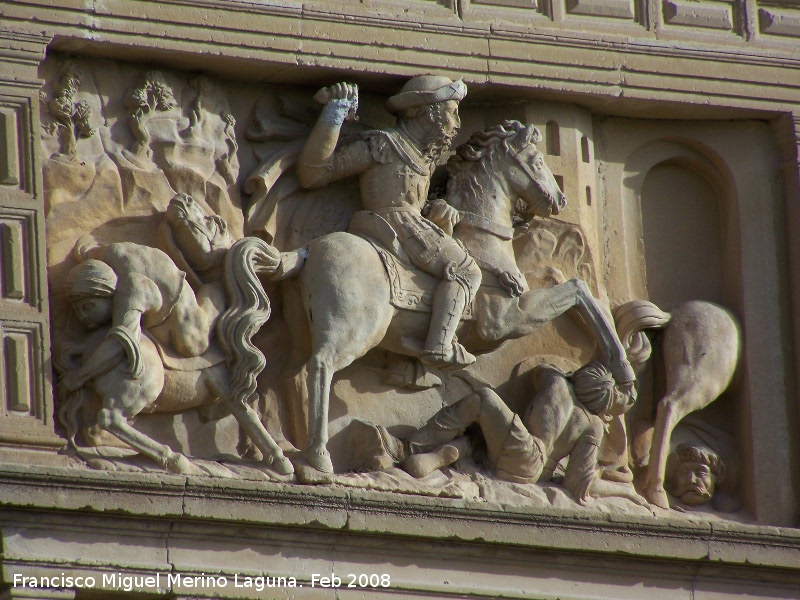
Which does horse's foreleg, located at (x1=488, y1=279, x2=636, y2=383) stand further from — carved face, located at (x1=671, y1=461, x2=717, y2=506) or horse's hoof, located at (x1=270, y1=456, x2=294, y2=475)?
horse's hoof, located at (x1=270, y1=456, x2=294, y2=475)

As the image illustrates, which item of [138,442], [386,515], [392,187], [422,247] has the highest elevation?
[392,187]

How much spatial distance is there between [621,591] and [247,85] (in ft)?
9.92

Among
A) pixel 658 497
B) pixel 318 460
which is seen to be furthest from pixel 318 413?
pixel 658 497

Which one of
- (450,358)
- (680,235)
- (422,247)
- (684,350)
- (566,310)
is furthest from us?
(680,235)

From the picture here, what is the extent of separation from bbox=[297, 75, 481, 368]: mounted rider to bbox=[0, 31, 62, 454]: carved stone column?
135 cm

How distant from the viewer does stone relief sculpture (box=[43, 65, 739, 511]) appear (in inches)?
428

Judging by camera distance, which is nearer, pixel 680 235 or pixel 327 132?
pixel 327 132

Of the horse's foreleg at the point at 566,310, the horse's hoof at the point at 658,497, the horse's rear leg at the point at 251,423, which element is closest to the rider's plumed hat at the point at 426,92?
the horse's foreleg at the point at 566,310

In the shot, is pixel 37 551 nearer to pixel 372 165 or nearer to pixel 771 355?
pixel 372 165

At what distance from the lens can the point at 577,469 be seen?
11.4 meters

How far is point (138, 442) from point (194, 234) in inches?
41.9

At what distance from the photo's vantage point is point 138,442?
1063 centimetres

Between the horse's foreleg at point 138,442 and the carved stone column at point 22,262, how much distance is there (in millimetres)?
244

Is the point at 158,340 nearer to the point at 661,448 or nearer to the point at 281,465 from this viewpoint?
the point at 281,465
